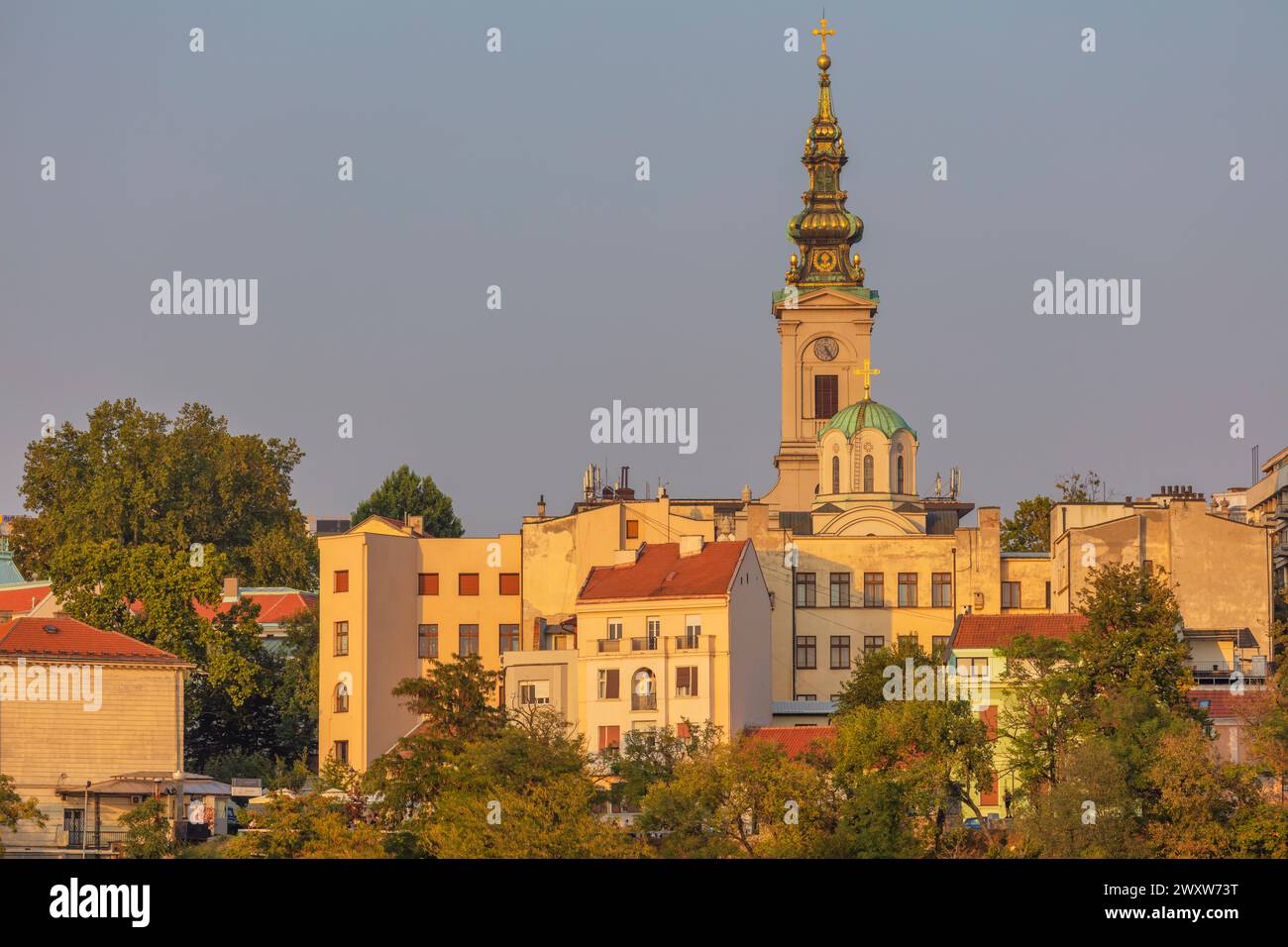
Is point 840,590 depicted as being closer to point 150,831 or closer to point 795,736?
point 795,736

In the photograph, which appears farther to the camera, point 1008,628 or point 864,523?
point 864,523

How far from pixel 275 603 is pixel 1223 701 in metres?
49.4

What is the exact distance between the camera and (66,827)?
7581cm

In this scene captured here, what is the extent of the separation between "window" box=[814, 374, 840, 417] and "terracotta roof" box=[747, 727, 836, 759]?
50893 mm

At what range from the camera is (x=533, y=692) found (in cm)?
8450

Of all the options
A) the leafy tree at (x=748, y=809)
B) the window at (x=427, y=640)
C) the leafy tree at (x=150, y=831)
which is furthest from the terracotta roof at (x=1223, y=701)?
the leafy tree at (x=150, y=831)

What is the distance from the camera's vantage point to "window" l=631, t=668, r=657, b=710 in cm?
8075

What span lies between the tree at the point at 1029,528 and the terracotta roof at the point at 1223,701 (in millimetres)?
24669

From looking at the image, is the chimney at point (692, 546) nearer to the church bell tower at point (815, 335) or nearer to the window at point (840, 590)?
the window at point (840, 590)

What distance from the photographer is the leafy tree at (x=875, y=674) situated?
7856 centimetres

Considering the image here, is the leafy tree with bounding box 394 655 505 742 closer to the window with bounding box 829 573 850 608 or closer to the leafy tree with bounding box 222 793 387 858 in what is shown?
the leafy tree with bounding box 222 793 387 858

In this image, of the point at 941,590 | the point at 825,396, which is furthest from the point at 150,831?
the point at 825,396
